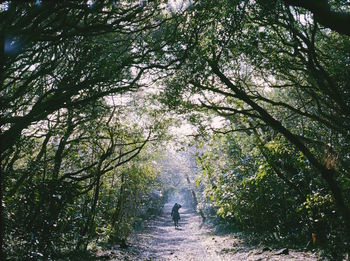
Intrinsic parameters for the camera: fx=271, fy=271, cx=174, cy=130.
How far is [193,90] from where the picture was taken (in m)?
9.00

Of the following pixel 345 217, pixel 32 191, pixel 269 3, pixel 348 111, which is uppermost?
pixel 269 3

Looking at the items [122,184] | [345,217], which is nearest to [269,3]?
[345,217]

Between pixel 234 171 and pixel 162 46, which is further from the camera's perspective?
pixel 234 171

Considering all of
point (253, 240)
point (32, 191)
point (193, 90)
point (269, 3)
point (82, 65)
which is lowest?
point (253, 240)

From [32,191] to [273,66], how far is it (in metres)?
8.31

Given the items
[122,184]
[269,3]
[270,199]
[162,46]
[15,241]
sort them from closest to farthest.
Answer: [15,241] → [269,3] → [162,46] → [270,199] → [122,184]

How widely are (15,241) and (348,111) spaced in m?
8.68

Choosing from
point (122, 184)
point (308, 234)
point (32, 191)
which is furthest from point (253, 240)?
point (32, 191)

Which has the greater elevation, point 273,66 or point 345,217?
point 273,66

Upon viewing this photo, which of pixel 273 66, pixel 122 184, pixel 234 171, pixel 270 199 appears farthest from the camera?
pixel 122 184

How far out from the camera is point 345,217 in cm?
565

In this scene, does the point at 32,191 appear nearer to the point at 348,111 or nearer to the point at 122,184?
the point at 122,184

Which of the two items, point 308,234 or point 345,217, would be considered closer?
point 345,217

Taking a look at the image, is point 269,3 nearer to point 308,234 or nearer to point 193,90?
point 193,90
